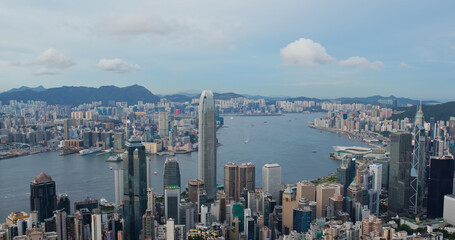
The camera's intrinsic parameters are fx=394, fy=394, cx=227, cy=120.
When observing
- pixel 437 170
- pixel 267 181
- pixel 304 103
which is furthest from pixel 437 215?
pixel 304 103

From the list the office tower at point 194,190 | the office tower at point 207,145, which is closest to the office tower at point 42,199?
the office tower at point 194,190

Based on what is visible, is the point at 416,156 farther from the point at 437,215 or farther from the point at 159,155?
A: the point at 159,155

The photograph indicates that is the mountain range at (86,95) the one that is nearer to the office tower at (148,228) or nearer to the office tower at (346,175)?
the office tower at (346,175)

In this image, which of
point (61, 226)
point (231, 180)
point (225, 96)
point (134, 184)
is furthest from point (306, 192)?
point (225, 96)

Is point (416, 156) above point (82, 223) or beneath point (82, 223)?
above

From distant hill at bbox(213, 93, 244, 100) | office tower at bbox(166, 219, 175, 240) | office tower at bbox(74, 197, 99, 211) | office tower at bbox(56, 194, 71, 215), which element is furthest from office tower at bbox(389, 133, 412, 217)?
distant hill at bbox(213, 93, 244, 100)

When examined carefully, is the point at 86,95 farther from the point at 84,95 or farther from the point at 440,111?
the point at 440,111
